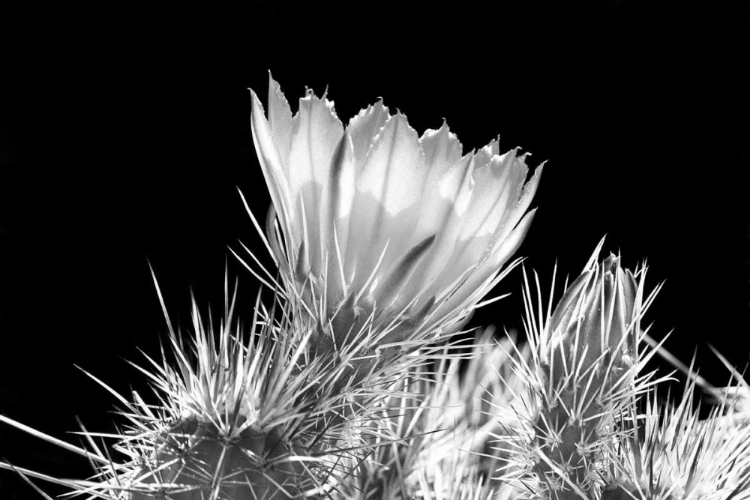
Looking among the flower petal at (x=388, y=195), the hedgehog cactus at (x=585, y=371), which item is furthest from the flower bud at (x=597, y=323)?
the flower petal at (x=388, y=195)

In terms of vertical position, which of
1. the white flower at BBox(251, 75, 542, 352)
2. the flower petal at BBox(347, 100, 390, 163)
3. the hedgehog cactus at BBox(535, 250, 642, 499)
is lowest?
the hedgehog cactus at BBox(535, 250, 642, 499)

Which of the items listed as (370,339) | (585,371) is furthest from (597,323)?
(370,339)

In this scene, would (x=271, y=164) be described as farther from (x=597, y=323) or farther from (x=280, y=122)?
(x=597, y=323)

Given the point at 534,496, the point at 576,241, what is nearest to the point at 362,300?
the point at 534,496

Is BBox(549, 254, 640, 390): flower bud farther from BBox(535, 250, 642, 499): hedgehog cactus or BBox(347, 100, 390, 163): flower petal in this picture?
BBox(347, 100, 390, 163): flower petal

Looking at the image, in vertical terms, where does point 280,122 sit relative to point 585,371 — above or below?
above

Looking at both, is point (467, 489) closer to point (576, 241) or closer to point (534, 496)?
point (534, 496)

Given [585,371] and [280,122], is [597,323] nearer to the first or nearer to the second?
[585,371]

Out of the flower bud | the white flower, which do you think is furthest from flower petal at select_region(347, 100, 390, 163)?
the flower bud
